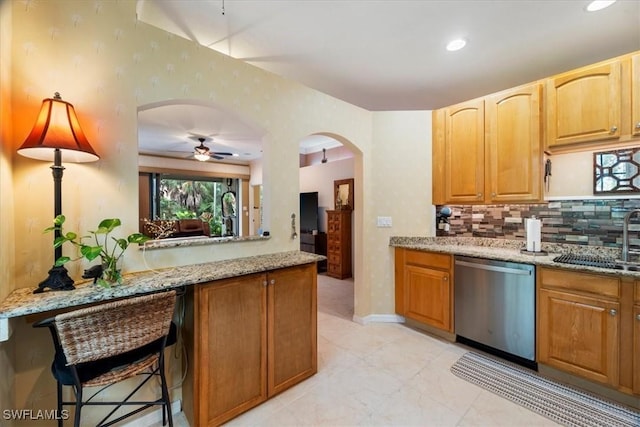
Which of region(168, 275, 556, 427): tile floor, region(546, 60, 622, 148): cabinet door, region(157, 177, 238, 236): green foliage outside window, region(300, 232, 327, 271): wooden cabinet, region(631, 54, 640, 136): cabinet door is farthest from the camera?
region(157, 177, 238, 236): green foliage outside window

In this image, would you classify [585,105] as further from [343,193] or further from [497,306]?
[343,193]

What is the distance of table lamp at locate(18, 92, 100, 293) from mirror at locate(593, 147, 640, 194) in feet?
12.3

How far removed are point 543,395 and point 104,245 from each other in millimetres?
3138

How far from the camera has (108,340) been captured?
1.23 meters

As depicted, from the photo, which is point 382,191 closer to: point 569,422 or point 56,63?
point 569,422

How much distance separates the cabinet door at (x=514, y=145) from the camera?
2.46 m

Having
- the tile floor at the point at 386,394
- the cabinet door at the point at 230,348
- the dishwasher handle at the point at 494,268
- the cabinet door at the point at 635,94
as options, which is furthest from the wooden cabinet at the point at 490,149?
the cabinet door at the point at 230,348

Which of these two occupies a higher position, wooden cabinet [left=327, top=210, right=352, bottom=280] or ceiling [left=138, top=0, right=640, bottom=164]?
ceiling [left=138, top=0, right=640, bottom=164]

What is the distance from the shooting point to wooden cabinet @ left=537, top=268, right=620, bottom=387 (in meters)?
1.88

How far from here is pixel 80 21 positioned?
5.02 ft

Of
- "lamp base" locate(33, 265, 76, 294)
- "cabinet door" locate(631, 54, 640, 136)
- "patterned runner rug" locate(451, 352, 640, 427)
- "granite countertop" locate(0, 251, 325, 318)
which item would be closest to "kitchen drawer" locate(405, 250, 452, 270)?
"patterned runner rug" locate(451, 352, 640, 427)

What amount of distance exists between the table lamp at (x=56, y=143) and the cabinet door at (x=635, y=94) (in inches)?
141

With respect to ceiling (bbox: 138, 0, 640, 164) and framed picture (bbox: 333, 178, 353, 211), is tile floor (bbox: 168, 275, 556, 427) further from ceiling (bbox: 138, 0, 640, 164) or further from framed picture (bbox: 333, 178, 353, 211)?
framed picture (bbox: 333, 178, 353, 211)

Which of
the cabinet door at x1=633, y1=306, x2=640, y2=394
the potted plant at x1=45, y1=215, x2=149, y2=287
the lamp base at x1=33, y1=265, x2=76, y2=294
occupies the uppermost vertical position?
the potted plant at x1=45, y1=215, x2=149, y2=287
